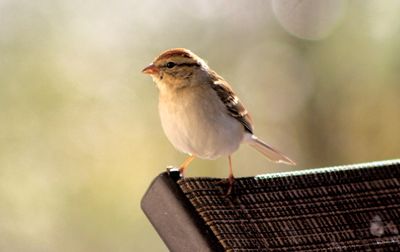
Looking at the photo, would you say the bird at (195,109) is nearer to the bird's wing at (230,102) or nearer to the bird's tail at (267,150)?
the bird's wing at (230,102)

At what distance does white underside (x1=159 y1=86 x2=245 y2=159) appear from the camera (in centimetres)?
329

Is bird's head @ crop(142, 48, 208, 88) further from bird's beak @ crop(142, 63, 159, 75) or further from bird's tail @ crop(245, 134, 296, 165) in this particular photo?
bird's tail @ crop(245, 134, 296, 165)

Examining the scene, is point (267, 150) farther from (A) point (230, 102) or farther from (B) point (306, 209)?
(B) point (306, 209)

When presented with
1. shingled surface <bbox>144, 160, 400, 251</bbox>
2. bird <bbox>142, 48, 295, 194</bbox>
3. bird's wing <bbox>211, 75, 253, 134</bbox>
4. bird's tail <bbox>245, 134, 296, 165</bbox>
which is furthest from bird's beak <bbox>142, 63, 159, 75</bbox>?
shingled surface <bbox>144, 160, 400, 251</bbox>

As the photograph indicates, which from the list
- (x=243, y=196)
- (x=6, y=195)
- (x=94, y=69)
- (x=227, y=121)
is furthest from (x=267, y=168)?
(x=243, y=196)

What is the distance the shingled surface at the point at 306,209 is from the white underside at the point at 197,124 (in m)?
0.91

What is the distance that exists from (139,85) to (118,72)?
20 cm

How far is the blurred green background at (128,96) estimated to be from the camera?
6480 millimetres

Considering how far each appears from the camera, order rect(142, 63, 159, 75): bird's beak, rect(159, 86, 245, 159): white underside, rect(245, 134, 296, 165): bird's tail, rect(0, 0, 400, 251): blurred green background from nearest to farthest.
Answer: rect(159, 86, 245, 159): white underside
rect(142, 63, 159, 75): bird's beak
rect(245, 134, 296, 165): bird's tail
rect(0, 0, 400, 251): blurred green background

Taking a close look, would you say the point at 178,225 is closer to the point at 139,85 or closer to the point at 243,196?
the point at 243,196

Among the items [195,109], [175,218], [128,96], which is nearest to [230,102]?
[195,109]

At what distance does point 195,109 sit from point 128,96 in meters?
3.46

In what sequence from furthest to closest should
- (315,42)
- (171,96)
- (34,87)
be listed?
1. (315,42)
2. (34,87)
3. (171,96)

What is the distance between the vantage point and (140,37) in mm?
6598
